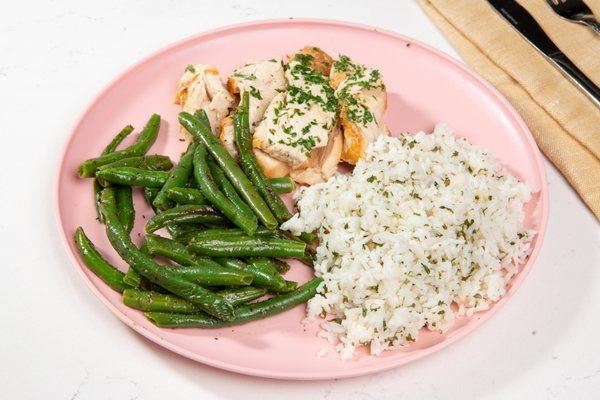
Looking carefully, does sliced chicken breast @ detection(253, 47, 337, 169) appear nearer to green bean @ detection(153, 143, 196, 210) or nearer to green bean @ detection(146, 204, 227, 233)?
green bean @ detection(153, 143, 196, 210)

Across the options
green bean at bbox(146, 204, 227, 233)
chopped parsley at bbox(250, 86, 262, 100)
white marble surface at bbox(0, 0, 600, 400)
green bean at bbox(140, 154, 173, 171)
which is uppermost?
chopped parsley at bbox(250, 86, 262, 100)

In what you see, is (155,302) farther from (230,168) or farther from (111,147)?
(111,147)

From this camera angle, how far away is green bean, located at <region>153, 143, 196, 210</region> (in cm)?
373

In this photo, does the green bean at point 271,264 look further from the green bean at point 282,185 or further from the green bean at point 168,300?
the green bean at point 282,185

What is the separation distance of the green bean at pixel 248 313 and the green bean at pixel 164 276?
6 centimetres

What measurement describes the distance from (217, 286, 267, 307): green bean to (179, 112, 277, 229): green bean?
1.26 ft

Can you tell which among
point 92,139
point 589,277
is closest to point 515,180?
point 589,277

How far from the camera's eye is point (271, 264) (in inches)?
141

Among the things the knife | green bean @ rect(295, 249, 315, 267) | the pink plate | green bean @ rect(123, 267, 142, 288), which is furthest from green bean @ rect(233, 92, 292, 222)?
the knife

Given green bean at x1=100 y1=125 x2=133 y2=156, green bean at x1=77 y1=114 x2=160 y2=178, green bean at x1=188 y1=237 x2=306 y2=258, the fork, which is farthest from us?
the fork

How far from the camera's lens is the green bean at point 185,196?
12.2ft

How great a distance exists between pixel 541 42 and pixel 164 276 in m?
3.06

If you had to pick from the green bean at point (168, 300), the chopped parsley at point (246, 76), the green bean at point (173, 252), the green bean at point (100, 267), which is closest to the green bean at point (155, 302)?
the green bean at point (168, 300)

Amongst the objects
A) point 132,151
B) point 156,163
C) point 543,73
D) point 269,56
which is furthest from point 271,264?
point 543,73
